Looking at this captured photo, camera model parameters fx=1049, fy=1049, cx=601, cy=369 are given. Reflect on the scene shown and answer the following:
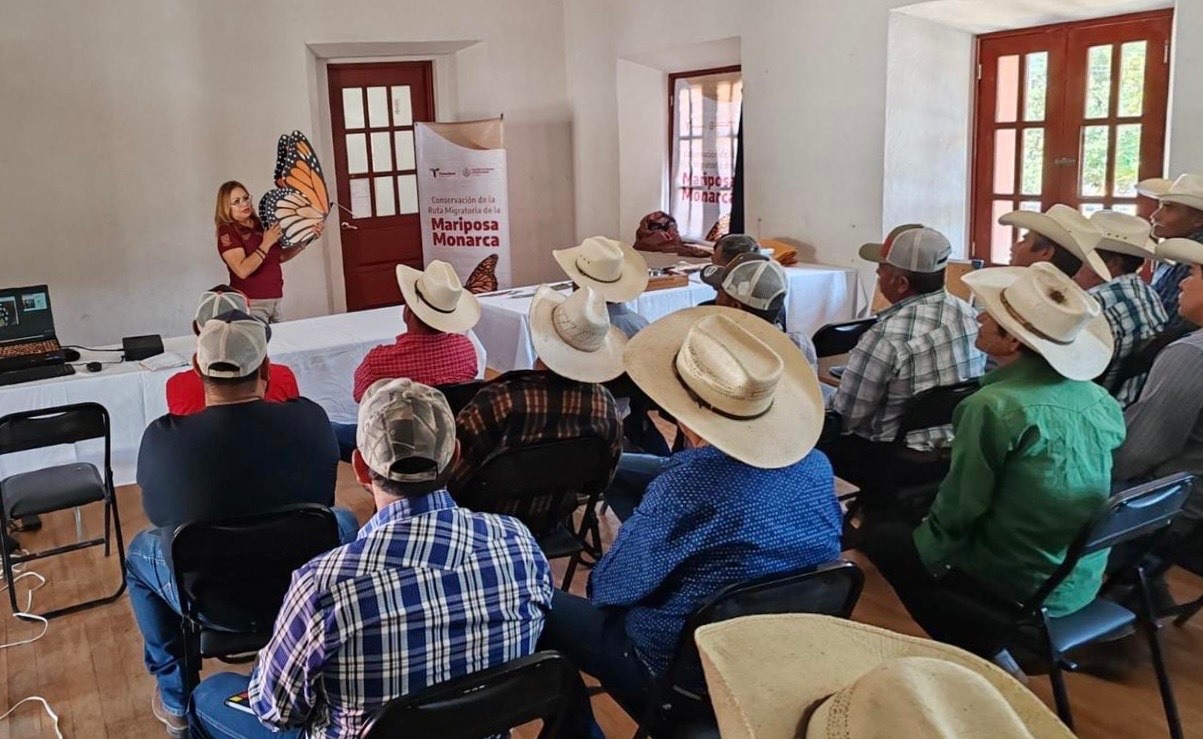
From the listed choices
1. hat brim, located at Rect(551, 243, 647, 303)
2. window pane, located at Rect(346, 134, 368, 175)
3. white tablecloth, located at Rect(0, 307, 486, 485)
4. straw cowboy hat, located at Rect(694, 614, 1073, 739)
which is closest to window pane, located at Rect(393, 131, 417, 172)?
window pane, located at Rect(346, 134, 368, 175)

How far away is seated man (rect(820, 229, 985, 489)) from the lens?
3.04 meters

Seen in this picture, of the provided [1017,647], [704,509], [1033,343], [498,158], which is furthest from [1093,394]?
[498,158]

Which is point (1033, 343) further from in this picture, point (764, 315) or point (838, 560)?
point (764, 315)

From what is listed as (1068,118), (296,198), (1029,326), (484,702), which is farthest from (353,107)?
(484,702)

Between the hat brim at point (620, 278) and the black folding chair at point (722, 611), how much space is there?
7.02 feet

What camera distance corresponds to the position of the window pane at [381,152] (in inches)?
292

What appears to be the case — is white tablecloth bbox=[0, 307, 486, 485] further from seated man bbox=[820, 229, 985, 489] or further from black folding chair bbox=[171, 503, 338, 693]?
seated man bbox=[820, 229, 985, 489]

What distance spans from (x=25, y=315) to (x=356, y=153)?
3.61 metres

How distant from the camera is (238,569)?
221 centimetres

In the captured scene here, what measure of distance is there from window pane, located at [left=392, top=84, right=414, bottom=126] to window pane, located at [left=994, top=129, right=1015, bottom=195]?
13.1 feet

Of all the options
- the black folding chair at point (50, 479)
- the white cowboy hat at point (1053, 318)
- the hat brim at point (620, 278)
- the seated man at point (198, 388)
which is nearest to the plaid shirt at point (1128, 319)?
the white cowboy hat at point (1053, 318)

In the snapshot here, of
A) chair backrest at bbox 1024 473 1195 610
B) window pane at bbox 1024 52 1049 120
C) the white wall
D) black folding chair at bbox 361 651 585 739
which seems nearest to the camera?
black folding chair at bbox 361 651 585 739

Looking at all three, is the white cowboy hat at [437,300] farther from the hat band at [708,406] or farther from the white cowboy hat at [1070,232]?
the white cowboy hat at [1070,232]

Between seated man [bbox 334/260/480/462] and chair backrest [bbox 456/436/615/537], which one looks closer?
chair backrest [bbox 456/436/615/537]
